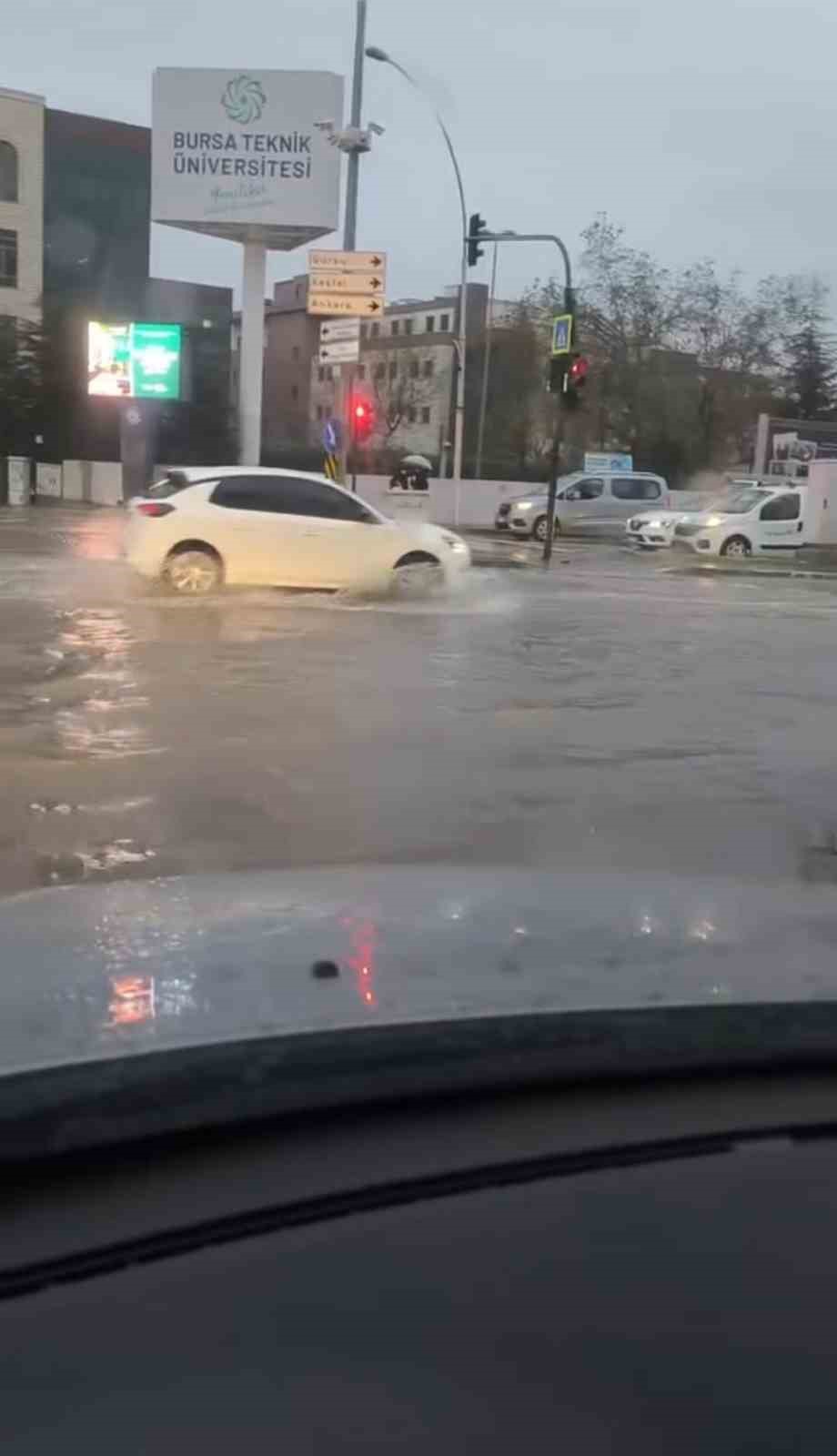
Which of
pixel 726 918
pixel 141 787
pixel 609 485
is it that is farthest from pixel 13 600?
pixel 609 485

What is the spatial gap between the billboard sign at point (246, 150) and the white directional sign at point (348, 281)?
11.0m

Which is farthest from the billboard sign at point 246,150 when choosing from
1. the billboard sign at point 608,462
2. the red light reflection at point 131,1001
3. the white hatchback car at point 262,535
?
the red light reflection at point 131,1001

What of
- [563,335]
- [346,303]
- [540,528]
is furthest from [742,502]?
[346,303]

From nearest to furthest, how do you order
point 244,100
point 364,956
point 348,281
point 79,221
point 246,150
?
point 364,956 < point 348,281 < point 244,100 < point 246,150 < point 79,221

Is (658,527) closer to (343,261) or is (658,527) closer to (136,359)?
(343,261)

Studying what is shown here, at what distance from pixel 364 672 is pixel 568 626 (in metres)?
4.86

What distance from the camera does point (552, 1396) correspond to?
132cm

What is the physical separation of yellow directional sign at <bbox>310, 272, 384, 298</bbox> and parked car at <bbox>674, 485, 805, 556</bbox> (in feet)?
27.6

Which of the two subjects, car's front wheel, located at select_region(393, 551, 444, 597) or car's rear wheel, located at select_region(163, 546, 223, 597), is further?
car's front wheel, located at select_region(393, 551, 444, 597)

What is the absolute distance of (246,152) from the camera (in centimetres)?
3931

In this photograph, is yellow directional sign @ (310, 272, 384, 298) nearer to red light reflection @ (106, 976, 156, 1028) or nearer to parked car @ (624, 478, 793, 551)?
parked car @ (624, 478, 793, 551)

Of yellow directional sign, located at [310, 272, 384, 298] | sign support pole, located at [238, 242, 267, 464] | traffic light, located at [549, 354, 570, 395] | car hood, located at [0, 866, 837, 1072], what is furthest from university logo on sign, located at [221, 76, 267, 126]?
car hood, located at [0, 866, 837, 1072]

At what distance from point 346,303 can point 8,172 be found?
41.6 m

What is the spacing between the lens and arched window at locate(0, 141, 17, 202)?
6419cm
